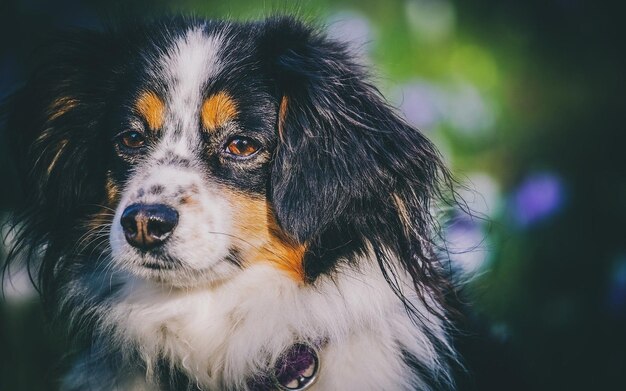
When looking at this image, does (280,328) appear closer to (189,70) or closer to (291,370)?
(291,370)

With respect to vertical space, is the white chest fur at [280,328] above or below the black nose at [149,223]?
below

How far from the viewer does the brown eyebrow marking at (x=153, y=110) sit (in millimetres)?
2264

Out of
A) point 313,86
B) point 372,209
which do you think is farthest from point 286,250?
point 313,86

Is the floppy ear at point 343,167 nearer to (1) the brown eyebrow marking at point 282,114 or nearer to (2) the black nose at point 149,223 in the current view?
(1) the brown eyebrow marking at point 282,114

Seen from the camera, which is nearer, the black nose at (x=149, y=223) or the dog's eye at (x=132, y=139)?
the black nose at (x=149, y=223)

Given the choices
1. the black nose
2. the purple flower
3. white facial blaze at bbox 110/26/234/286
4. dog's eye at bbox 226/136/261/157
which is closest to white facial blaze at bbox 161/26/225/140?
white facial blaze at bbox 110/26/234/286

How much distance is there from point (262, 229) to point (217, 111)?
396 mm

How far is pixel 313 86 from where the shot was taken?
221 cm

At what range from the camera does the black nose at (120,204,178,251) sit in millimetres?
1979

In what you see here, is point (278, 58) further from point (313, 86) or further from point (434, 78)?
point (434, 78)

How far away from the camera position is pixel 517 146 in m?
3.70

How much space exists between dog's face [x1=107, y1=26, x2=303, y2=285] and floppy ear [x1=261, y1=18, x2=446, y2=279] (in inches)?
3.1

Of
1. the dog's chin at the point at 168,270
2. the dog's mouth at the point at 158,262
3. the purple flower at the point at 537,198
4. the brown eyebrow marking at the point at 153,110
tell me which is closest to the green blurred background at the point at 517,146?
the purple flower at the point at 537,198

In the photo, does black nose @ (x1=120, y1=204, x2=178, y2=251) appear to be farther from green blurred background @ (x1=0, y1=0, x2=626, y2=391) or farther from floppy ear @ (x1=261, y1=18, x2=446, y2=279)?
green blurred background @ (x1=0, y1=0, x2=626, y2=391)
